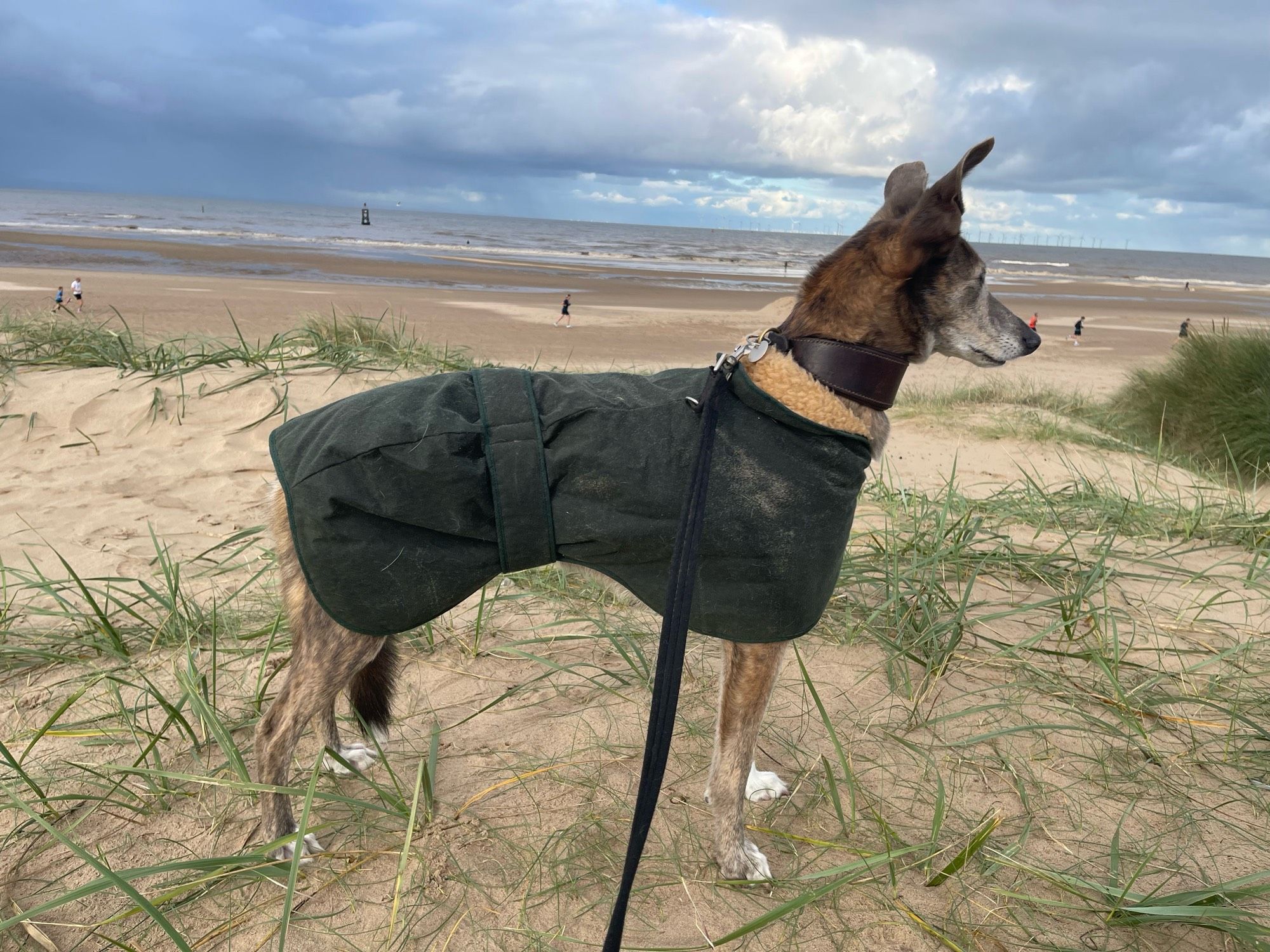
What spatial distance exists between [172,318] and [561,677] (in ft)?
54.8

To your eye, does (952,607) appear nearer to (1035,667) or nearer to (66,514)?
(1035,667)

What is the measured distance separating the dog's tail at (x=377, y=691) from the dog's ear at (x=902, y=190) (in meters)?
2.17

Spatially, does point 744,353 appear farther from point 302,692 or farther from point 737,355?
point 302,692

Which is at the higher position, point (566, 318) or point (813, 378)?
point (813, 378)

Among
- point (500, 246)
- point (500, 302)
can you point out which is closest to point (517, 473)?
point (500, 302)

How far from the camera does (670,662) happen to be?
6.51 ft

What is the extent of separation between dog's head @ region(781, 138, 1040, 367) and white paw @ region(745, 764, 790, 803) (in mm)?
1566

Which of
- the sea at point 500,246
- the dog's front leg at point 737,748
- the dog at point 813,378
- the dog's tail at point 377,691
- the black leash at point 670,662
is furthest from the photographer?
the sea at point 500,246

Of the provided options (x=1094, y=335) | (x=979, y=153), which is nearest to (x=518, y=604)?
(x=979, y=153)

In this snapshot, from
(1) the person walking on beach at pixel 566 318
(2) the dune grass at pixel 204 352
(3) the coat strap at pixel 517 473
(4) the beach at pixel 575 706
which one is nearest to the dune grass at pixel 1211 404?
(4) the beach at pixel 575 706

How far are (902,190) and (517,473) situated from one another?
57.0 inches

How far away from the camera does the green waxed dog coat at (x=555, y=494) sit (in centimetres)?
222

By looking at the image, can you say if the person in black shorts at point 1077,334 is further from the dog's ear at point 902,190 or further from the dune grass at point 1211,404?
the dog's ear at point 902,190

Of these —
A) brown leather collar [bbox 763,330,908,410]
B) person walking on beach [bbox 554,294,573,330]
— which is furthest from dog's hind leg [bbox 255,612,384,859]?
person walking on beach [bbox 554,294,573,330]
